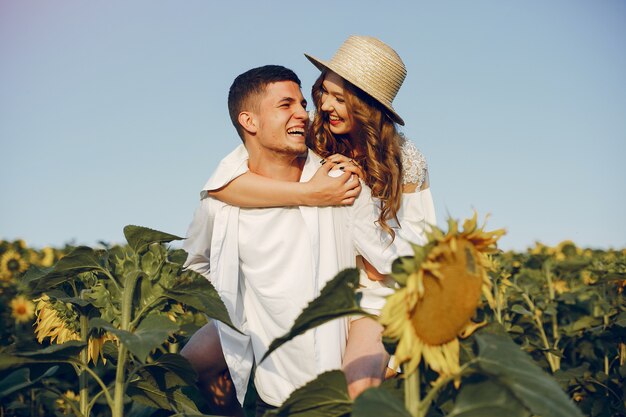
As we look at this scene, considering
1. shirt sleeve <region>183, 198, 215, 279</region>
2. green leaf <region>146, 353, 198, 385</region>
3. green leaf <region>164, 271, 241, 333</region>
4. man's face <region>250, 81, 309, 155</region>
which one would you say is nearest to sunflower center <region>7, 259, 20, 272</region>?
shirt sleeve <region>183, 198, 215, 279</region>

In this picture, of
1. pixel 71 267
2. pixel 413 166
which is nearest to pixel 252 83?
pixel 413 166

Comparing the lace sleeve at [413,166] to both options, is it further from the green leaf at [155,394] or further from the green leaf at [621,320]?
the green leaf at [621,320]

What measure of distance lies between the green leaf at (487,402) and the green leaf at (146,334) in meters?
0.90

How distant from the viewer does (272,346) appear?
6.25 feet

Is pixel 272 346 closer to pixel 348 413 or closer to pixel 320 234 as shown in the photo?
pixel 348 413

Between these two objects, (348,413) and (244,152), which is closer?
(348,413)

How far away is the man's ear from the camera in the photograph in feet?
12.8

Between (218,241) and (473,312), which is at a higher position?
(473,312)

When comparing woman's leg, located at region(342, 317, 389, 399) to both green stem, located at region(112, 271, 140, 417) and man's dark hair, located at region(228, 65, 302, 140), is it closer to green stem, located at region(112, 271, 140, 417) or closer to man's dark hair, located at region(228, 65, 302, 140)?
green stem, located at region(112, 271, 140, 417)

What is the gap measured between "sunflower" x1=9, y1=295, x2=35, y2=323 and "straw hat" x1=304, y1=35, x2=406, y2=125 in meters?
4.37

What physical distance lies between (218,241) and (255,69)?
34.6 inches

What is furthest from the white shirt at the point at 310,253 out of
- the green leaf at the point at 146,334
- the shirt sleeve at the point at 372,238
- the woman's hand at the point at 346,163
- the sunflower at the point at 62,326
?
the green leaf at the point at 146,334

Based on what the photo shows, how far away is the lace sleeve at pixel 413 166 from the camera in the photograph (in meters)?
3.92

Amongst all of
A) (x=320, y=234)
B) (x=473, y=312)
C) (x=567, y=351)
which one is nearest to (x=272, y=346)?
(x=473, y=312)
